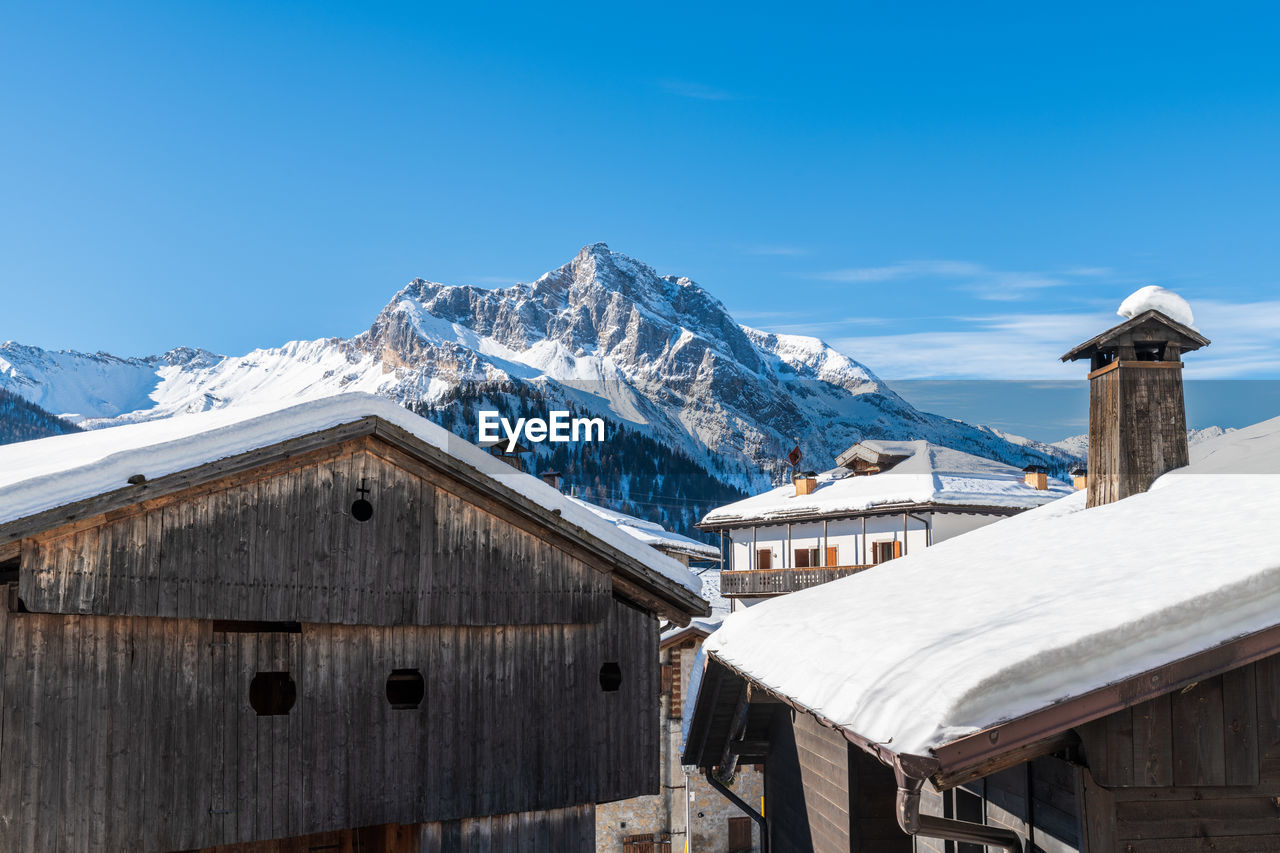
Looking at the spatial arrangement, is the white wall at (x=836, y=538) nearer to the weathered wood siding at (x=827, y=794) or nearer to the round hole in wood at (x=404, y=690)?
the weathered wood siding at (x=827, y=794)

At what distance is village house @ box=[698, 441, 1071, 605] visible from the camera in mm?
37875

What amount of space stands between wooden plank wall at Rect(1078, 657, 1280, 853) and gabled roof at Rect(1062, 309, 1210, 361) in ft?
24.1

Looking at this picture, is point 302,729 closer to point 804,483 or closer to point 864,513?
point 864,513

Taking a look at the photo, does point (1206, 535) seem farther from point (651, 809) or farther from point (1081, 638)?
point (651, 809)

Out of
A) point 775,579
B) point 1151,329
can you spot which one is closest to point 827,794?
point 1151,329

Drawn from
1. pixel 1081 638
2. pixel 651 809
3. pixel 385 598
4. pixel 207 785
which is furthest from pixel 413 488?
pixel 651 809

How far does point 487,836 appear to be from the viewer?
11305 millimetres

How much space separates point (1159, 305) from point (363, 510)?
9.95 m

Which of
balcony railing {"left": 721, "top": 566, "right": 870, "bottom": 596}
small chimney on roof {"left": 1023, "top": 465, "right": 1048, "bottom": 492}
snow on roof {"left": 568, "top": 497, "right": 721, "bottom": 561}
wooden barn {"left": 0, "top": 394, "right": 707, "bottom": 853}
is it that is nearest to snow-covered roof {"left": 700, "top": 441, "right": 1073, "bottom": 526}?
small chimney on roof {"left": 1023, "top": 465, "right": 1048, "bottom": 492}

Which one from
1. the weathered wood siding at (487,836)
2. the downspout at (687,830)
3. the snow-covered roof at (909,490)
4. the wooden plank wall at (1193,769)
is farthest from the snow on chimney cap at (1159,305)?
the snow-covered roof at (909,490)

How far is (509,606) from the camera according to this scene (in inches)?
453

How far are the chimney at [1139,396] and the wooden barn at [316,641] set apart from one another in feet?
17.3

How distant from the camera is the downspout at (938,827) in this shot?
17.0 ft

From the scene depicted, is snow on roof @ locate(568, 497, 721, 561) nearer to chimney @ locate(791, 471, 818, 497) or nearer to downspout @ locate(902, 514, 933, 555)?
chimney @ locate(791, 471, 818, 497)
